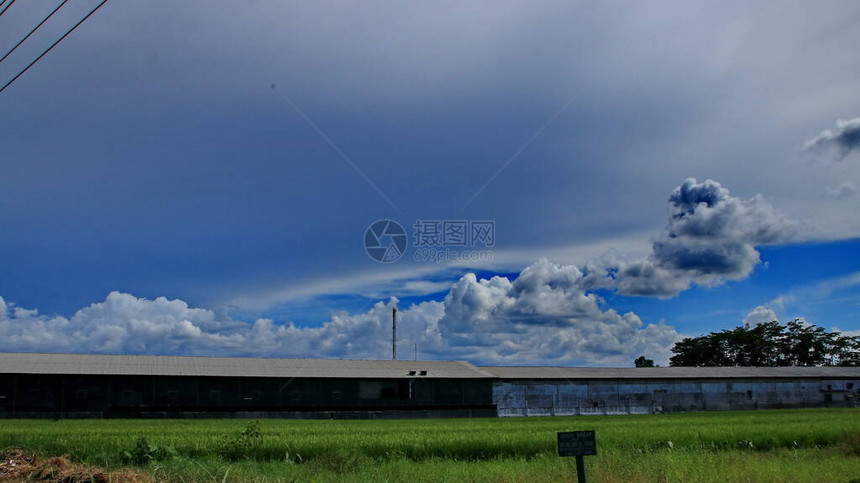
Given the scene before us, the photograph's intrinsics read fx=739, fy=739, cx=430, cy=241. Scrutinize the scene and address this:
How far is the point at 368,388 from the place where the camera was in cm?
6016

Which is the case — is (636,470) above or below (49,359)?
below

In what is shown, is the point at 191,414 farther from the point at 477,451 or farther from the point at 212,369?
the point at 477,451

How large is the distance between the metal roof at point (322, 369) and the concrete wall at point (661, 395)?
2.37 ft

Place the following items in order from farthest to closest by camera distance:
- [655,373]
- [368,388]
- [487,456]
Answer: [655,373] → [368,388] → [487,456]

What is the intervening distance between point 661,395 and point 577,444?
58.4 m

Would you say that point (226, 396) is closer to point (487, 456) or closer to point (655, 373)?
point (487, 456)

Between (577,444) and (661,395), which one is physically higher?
(661,395)

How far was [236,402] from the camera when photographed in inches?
2205

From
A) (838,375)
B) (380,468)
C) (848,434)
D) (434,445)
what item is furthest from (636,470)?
(838,375)

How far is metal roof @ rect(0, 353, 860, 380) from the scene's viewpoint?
53.5 metres

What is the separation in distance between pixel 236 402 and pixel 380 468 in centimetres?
3964

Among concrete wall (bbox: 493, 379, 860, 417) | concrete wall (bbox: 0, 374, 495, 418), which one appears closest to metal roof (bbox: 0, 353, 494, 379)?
concrete wall (bbox: 0, 374, 495, 418)

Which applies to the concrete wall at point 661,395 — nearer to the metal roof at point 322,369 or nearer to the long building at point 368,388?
the long building at point 368,388

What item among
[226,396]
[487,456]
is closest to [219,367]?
[226,396]
